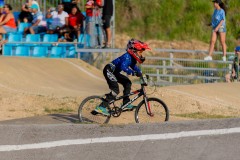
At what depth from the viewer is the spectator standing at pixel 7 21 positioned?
73.3 ft

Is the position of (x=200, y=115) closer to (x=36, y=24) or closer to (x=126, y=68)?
(x=126, y=68)

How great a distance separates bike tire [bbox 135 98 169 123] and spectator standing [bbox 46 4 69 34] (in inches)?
389

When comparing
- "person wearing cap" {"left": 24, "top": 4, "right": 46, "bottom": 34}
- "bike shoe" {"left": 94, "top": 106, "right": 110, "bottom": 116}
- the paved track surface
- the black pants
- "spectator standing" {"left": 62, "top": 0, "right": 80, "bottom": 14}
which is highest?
"spectator standing" {"left": 62, "top": 0, "right": 80, "bottom": 14}

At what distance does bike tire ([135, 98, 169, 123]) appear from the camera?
12773 millimetres

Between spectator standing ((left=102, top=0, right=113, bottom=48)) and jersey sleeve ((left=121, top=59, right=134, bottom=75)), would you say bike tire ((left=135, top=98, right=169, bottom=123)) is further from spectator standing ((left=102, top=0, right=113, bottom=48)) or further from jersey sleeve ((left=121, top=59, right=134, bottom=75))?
spectator standing ((left=102, top=0, right=113, bottom=48))

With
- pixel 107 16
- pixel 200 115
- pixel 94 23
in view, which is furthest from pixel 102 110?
pixel 94 23

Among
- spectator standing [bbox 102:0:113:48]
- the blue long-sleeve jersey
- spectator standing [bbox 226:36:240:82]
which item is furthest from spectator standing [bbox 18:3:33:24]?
the blue long-sleeve jersey

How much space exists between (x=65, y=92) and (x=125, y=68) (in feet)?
15.9

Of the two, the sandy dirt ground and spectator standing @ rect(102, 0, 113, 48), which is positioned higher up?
spectator standing @ rect(102, 0, 113, 48)

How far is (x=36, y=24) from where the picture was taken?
23.2m

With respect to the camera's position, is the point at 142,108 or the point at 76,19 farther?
the point at 76,19

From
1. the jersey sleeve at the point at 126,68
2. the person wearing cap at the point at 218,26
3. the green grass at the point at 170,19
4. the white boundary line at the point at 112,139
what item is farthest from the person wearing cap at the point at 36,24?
the white boundary line at the point at 112,139

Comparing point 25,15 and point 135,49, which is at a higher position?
point 25,15

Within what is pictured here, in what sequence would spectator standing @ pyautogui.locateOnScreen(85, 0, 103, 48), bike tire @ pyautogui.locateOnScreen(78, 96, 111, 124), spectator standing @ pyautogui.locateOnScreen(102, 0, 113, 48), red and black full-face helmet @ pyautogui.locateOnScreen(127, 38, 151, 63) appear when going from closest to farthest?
red and black full-face helmet @ pyautogui.locateOnScreen(127, 38, 151, 63), bike tire @ pyautogui.locateOnScreen(78, 96, 111, 124), spectator standing @ pyautogui.locateOnScreen(102, 0, 113, 48), spectator standing @ pyautogui.locateOnScreen(85, 0, 103, 48)
